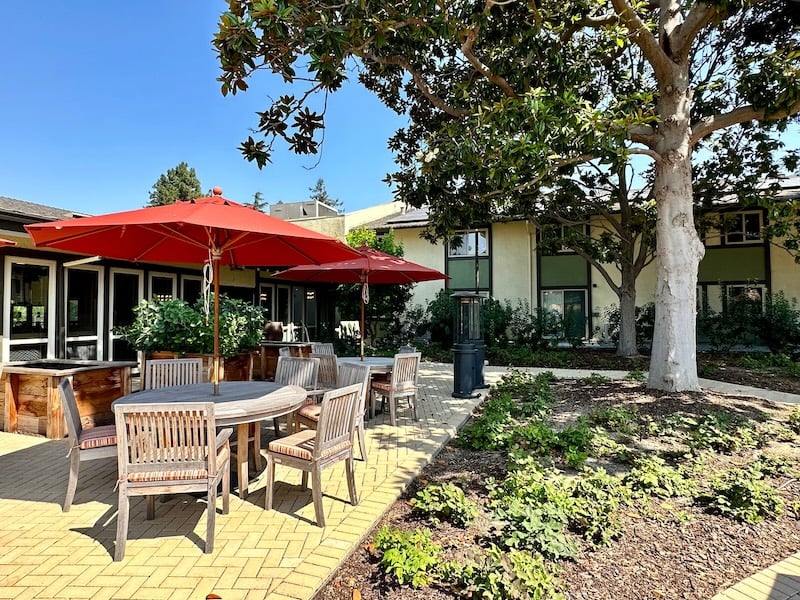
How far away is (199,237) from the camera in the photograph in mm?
4609

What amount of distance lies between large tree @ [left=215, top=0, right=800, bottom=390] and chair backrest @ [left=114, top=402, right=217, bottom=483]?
4624 millimetres

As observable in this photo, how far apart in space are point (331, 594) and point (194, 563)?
1027 millimetres

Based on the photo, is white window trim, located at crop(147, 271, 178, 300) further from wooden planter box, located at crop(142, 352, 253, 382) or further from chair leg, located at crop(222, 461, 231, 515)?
chair leg, located at crop(222, 461, 231, 515)

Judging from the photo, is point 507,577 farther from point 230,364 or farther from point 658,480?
point 230,364

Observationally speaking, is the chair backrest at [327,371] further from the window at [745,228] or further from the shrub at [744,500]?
the window at [745,228]

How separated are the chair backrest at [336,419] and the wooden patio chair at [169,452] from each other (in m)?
0.79

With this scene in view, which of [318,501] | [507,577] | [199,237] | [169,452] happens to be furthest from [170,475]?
[199,237]

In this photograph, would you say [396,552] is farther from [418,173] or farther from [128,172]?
[128,172]

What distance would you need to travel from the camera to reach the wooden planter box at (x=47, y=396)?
19.5 ft

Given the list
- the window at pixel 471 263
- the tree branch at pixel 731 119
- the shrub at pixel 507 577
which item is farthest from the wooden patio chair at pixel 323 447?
the window at pixel 471 263

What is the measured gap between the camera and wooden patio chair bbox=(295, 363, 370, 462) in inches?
186

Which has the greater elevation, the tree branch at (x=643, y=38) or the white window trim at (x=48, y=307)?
the tree branch at (x=643, y=38)

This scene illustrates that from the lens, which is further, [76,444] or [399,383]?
[399,383]

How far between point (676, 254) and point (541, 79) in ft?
13.2
